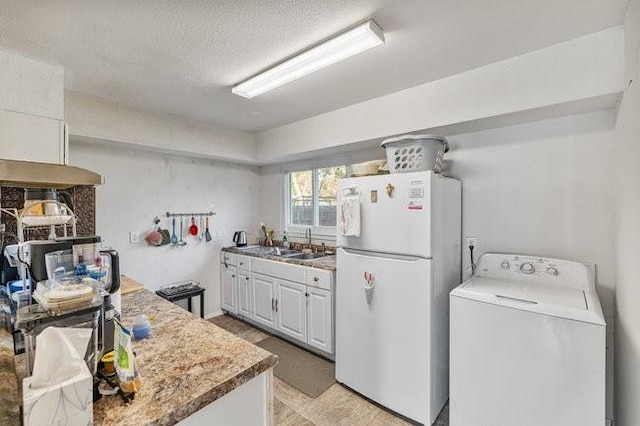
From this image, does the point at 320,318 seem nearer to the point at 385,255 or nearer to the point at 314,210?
the point at 385,255

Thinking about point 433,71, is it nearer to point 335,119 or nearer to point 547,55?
point 547,55

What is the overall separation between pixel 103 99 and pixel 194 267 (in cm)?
195

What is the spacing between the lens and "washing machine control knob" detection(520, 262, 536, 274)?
1.93 metres

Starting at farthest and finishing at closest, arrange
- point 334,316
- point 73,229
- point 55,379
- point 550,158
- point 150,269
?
1. point 150,269
2. point 334,316
3. point 73,229
4. point 550,158
5. point 55,379

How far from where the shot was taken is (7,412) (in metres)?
0.73

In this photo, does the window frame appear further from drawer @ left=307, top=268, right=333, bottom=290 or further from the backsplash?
the backsplash

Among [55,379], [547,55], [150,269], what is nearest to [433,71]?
[547,55]

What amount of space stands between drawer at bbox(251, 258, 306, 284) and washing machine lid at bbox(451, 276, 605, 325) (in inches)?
58.7

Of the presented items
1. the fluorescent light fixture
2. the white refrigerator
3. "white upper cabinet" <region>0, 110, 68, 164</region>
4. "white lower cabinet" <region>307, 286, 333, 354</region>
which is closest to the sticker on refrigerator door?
the white refrigerator

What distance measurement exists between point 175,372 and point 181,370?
0.02 meters

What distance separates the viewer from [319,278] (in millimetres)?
2705

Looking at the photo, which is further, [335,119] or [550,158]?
[335,119]

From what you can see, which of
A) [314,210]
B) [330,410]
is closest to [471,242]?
[330,410]

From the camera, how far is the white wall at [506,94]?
1.61m
